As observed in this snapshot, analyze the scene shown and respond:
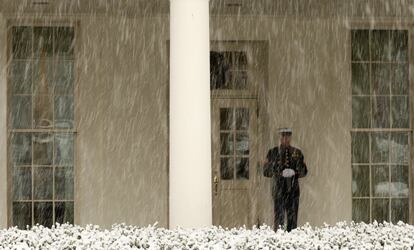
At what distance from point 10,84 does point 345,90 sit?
532 cm

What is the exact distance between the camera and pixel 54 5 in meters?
13.8

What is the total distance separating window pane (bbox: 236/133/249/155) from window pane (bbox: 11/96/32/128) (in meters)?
3.38

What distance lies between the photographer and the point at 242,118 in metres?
14.9

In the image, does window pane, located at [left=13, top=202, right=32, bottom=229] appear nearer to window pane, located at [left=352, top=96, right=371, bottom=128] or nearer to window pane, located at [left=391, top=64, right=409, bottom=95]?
window pane, located at [left=352, top=96, right=371, bottom=128]

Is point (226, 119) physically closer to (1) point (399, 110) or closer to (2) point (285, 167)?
(2) point (285, 167)

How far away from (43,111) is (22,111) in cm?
33

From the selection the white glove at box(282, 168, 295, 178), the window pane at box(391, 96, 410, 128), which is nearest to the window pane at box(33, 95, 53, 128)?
the white glove at box(282, 168, 295, 178)

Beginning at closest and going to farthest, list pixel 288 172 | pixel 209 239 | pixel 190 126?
1. pixel 209 239
2. pixel 190 126
3. pixel 288 172

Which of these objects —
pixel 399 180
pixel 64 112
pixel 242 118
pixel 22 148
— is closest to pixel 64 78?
pixel 64 112

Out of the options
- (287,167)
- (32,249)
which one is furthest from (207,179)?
(287,167)

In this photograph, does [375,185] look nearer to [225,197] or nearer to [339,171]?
[339,171]

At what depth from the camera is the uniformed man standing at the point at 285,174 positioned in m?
13.7

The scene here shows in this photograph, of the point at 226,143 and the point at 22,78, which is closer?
the point at 22,78

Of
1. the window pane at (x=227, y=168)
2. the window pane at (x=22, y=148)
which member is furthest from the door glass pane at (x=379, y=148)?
the window pane at (x=22, y=148)
